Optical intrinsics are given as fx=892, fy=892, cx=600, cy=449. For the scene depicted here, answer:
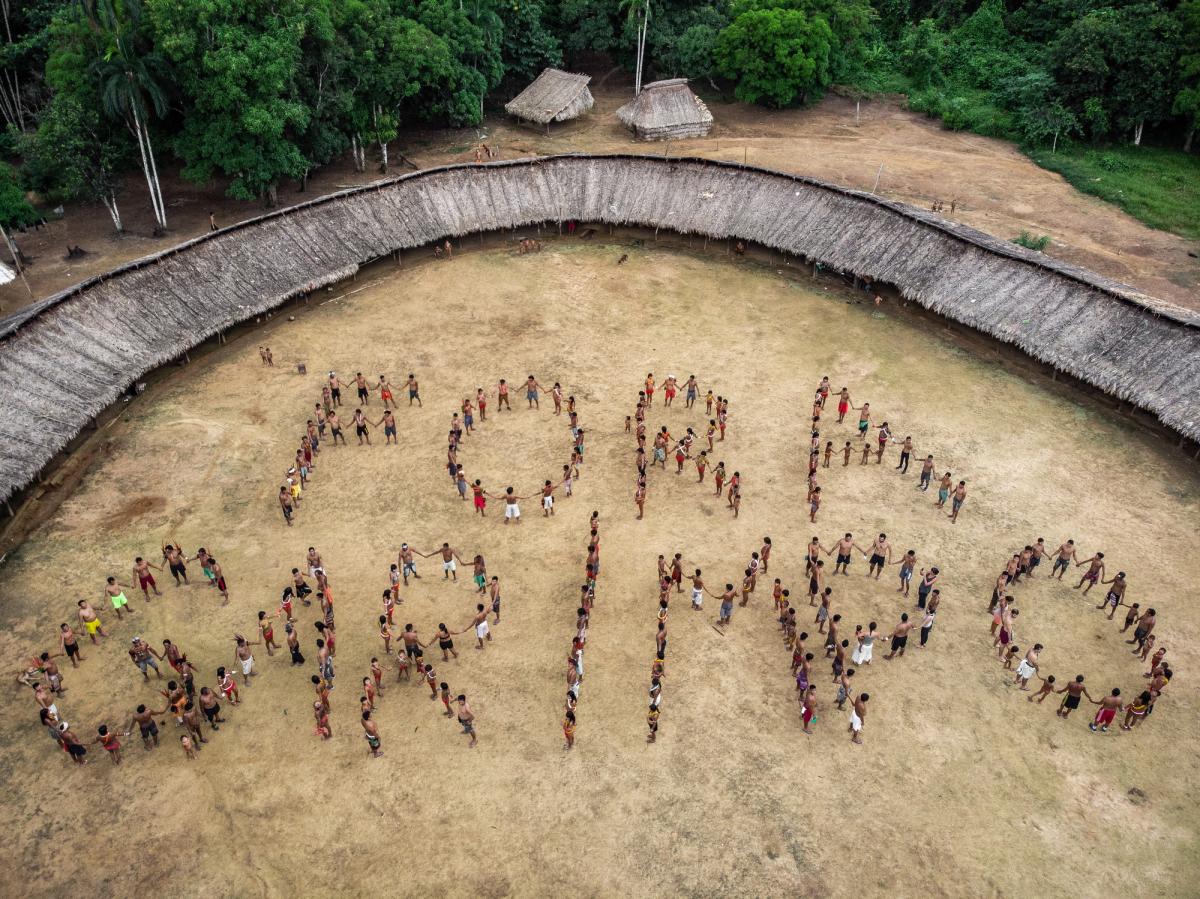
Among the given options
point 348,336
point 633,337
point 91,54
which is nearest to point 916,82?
point 633,337

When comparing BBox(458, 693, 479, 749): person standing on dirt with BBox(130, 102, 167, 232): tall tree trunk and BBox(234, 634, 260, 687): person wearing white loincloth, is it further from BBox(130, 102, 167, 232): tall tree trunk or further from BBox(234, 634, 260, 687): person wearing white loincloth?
BBox(130, 102, 167, 232): tall tree trunk

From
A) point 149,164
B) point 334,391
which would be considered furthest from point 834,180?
point 149,164

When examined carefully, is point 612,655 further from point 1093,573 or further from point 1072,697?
point 1093,573

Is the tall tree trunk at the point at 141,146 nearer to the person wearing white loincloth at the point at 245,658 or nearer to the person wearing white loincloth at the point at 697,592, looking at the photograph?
the person wearing white loincloth at the point at 245,658

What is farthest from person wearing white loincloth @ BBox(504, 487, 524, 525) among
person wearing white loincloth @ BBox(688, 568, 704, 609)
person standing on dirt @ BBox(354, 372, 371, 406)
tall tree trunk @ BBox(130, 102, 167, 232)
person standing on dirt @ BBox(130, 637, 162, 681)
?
tall tree trunk @ BBox(130, 102, 167, 232)

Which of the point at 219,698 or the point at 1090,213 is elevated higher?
the point at 1090,213

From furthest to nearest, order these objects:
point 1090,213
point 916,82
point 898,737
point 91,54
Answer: point 916,82
point 1090,213
point 91,54
point 898,737

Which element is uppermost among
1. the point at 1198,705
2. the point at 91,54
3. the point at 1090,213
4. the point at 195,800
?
the point at 91,54

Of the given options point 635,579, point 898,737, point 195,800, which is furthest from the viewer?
point 635,579

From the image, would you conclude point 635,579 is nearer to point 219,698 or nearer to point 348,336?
point 219,698
